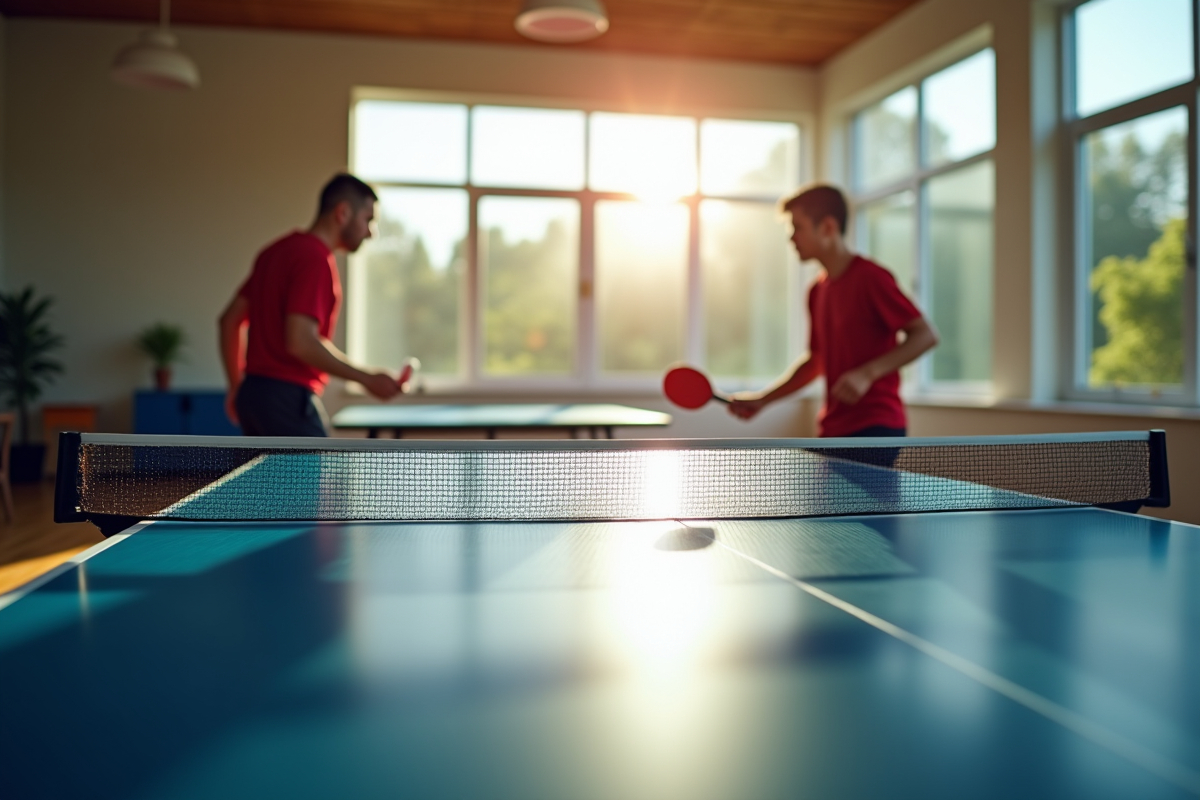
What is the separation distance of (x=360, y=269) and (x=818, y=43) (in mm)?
3798

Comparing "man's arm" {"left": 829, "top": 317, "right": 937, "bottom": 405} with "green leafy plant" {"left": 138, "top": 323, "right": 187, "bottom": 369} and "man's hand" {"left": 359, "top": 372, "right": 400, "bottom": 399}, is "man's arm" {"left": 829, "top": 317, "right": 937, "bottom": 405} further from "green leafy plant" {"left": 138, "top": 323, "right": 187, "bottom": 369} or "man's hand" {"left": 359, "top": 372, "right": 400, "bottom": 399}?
"green leafy plant" {"left": 138, "top": 323, "right": 187, "bottom": 369}

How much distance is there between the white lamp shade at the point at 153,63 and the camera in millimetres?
5477

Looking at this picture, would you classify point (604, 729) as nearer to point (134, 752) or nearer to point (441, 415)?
point (134, 752)

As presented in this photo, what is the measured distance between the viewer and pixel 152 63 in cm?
548

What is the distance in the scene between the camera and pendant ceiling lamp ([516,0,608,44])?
4.52 meters

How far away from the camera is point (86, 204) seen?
7.22 meters

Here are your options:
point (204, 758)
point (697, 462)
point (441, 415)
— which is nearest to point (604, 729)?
point (204, 758)

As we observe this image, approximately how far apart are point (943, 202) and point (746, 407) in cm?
440

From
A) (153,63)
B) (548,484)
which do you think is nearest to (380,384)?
Result: (548,484)

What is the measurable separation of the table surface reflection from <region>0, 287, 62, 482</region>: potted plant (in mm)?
6128

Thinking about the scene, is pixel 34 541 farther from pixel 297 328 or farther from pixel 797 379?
pixel 797 379

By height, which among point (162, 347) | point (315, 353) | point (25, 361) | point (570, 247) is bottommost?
point (315, 353)

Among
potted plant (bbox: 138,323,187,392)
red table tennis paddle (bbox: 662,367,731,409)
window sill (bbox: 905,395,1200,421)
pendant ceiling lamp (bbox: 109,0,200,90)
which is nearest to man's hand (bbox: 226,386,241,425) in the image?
red table tennis paddle (bbox: 662,367,731,409)

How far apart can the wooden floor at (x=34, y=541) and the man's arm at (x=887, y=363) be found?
9.80 ft
